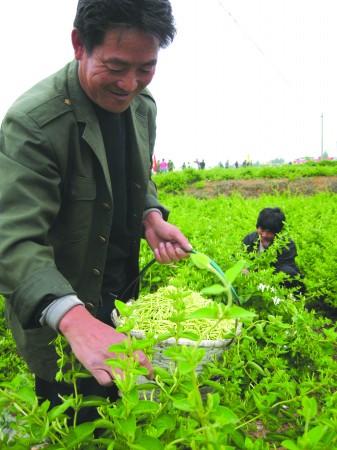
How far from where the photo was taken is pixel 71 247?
194cm

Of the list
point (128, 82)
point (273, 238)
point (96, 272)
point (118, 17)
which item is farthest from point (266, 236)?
point (118, 17)

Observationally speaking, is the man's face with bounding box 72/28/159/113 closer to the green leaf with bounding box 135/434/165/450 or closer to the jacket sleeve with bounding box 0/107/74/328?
the jacket sleeve with bounding box 0/107/74/328

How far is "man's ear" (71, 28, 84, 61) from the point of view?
1756 mm

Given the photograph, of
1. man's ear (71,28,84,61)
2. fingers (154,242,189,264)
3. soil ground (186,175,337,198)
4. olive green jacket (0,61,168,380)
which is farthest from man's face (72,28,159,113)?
soil ground (186,175,337,198)

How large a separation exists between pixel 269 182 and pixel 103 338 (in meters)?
12.6

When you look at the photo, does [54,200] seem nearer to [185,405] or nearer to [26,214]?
[26,214]

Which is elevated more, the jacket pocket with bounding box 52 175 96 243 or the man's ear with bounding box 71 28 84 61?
the man's ear with bounding box 71 28 84 61

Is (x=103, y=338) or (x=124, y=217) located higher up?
(x=124, y=217)

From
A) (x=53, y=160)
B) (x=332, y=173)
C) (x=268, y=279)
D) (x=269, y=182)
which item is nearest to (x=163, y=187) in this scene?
(x=269, y=182)

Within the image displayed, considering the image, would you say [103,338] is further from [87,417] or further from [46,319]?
[87,417]

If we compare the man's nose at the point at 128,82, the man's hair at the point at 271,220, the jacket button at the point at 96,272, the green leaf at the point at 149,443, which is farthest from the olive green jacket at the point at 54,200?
the man's hair at the point at 271,220

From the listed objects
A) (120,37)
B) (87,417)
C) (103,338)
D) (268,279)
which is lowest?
(87,417)

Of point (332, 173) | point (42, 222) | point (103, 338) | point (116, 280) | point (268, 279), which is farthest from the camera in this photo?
point (332, 173)

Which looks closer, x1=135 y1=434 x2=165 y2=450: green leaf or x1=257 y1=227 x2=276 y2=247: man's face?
x1=135 y1=434 x2=165 y2=450: green leaf
